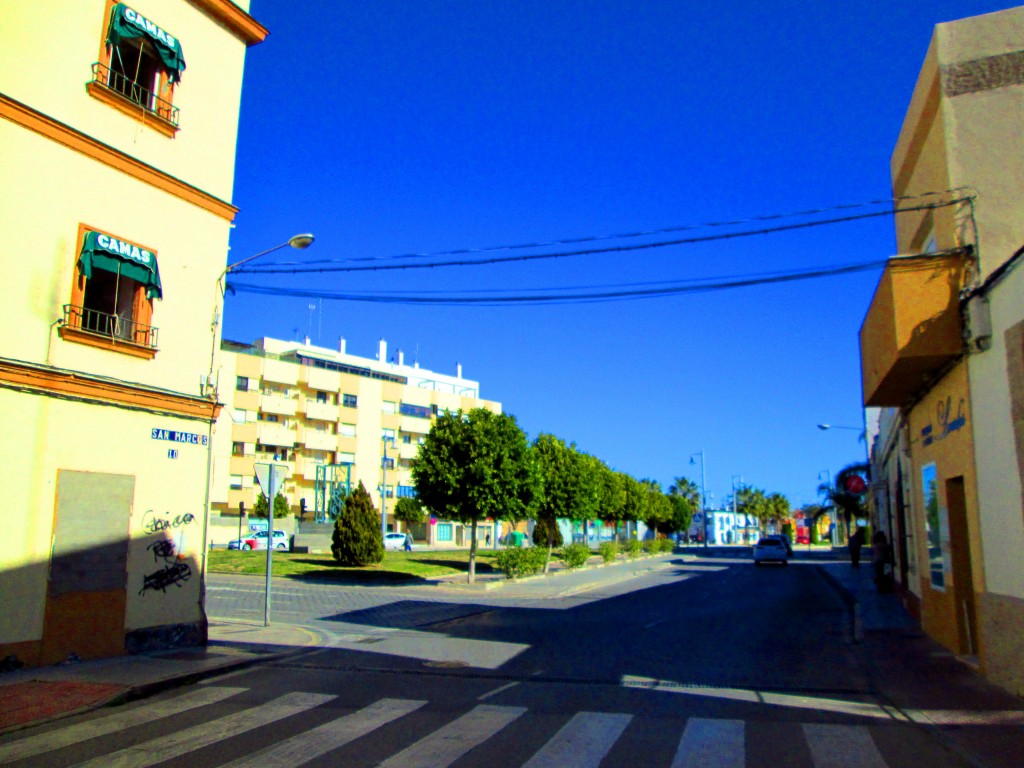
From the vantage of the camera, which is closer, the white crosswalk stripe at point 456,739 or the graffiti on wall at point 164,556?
the white crosswalk stripe at point 456,739

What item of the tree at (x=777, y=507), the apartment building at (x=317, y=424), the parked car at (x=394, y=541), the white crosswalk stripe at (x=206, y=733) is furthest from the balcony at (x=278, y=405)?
the tree at (x=777, y=507)

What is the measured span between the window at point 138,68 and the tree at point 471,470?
15.7m

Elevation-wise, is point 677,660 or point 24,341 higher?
point 24,341

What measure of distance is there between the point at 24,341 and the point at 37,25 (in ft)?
14.8

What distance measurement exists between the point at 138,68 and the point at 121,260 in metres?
3.31

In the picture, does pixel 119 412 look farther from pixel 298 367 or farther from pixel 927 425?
pixel 298 367

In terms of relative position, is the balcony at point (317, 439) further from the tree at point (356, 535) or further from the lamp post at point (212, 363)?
the lamp post at point (212, 363)

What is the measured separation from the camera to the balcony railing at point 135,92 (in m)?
11.9

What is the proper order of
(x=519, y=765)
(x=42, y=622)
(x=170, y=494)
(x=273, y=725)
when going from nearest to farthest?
(x=519, y=765) → (x=273, y=725) → (x=42, y=622) → (x=170, y=494)

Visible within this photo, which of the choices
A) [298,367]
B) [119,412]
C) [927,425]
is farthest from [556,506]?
[298,367]

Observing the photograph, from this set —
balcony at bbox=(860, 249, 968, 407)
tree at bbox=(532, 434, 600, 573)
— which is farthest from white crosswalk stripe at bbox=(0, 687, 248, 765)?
tree at bbox=(532, 434, 600, 573)

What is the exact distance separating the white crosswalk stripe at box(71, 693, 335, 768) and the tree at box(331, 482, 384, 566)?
74.3 feet

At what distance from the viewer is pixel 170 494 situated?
12578 millimetres

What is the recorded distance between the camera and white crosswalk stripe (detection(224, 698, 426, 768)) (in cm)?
661
